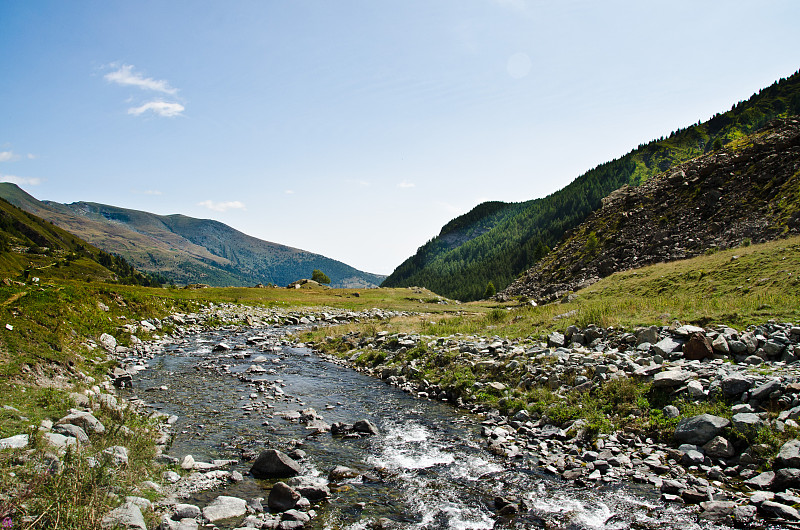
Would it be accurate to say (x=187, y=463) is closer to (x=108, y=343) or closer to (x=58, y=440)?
(x=58, y=440)

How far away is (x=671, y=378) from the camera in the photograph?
11.7m

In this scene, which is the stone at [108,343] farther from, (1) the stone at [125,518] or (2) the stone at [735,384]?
(2) the stone at [735,384]

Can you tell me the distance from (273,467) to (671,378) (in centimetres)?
1194

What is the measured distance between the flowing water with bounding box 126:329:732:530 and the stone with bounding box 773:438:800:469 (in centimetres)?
255

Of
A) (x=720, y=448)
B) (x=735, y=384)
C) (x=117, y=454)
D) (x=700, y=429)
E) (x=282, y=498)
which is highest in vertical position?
(x=735, y=384)

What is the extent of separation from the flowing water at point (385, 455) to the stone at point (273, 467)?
289 mm

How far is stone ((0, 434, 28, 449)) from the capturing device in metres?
6.86

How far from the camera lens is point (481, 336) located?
23.2 metres

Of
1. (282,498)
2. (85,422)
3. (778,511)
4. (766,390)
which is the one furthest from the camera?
(766,390)

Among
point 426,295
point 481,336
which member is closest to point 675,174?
point 426,295

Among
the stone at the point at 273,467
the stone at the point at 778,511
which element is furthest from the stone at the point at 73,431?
the stone at the point at 778,511

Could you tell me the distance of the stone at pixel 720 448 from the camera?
913 cm

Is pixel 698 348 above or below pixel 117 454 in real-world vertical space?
above

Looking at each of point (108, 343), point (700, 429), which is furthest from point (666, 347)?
point (108, 343)
